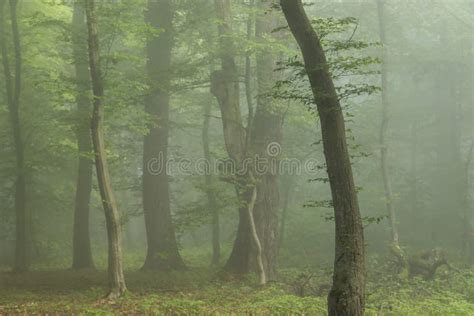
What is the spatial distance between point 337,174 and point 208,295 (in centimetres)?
663

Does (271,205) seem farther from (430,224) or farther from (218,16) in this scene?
(430,224)

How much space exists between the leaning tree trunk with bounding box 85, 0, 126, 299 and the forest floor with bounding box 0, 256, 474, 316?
0.50m

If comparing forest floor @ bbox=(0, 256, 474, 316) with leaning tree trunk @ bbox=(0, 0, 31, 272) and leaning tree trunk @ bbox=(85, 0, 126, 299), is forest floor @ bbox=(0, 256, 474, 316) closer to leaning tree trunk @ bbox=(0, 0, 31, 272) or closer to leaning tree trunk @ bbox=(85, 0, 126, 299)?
leaning tree trunk @ bbox=(85, 0, 126, 299)

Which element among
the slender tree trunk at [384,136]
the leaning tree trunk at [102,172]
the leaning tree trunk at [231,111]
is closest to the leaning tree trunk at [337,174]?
the leaning tree trunk at [102,172]

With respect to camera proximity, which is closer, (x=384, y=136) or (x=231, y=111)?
(x=231, y=111)

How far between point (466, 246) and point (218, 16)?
16512 millimetres

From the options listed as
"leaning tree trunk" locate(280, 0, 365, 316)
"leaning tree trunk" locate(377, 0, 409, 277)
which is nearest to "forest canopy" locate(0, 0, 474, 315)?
"leaning tree trunk" locate(280, 0, 365, 316)

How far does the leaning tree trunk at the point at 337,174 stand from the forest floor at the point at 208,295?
0.80 metres

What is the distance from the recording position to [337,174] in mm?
7227

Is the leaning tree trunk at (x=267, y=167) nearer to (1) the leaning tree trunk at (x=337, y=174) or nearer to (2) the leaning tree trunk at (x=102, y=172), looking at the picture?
(2) the leaning tree trunk at (x=102, y=172)

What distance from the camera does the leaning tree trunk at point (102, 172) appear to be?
11.7 metres

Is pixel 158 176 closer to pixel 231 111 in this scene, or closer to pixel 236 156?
pixel 236 156

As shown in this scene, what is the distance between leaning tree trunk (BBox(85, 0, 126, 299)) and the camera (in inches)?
461

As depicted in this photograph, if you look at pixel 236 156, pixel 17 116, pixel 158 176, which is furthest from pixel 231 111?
pixel 17 116
